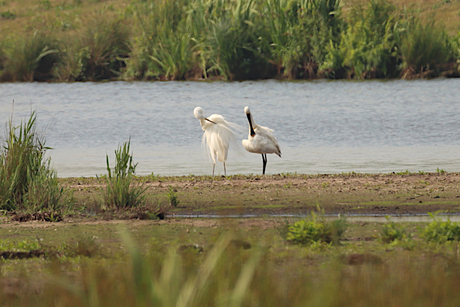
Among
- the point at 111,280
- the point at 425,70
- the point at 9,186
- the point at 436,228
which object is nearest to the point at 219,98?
the point at 425,70

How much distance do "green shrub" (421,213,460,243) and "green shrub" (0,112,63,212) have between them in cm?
464

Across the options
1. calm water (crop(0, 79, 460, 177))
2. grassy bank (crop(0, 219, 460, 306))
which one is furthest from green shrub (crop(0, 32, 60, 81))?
grassy bank (crop(0, 219, 460, 306))

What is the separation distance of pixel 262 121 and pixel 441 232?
17030 millimetres

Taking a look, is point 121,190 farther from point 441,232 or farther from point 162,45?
point 162,45

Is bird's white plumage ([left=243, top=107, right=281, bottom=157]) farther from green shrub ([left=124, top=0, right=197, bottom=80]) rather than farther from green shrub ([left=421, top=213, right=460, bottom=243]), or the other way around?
green shrub ([left=124, top=0, right=197, bottom=80])

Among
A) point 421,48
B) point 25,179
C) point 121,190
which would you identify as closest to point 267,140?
point 121,190

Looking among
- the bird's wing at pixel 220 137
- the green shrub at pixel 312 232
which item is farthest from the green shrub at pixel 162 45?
the green shrub at pixel 312 232

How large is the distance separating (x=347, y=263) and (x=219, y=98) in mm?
23511

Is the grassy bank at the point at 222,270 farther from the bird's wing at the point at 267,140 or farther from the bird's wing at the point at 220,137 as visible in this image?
the bird's wing at the point at 267,140

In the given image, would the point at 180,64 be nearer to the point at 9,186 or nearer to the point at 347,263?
the point at 9,186

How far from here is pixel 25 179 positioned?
9258 mm

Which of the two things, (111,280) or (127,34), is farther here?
(127,34)

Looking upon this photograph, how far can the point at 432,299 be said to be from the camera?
390 cm

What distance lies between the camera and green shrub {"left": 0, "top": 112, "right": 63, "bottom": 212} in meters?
8.91
